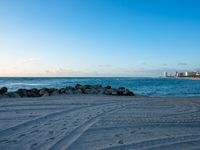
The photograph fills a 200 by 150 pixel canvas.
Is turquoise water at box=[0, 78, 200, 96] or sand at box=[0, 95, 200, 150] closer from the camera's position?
sand at box=[0, 95, 200, 150]

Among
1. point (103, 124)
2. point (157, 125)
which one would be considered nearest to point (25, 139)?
point (103, 124)

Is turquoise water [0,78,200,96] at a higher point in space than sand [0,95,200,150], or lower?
lower

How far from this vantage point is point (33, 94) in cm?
1697

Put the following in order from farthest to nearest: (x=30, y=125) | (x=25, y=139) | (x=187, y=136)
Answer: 1. (x=30, y=125)
2. (x=187, y=136)
3. (x=25, y=139)

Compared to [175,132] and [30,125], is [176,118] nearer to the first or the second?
[175,132]

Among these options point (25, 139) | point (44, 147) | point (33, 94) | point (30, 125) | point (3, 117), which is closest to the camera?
point (44, 147)

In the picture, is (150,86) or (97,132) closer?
(97,132)

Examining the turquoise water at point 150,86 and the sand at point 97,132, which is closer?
the sand at point 97,132

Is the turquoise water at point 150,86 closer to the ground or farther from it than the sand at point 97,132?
closer to the ground

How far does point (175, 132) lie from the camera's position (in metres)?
5.98

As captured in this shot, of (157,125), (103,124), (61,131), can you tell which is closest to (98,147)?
(61,131)

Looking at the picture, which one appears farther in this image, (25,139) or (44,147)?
(25,139)

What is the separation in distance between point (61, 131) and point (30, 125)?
3.89 feet

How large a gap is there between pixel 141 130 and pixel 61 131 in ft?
6.45
